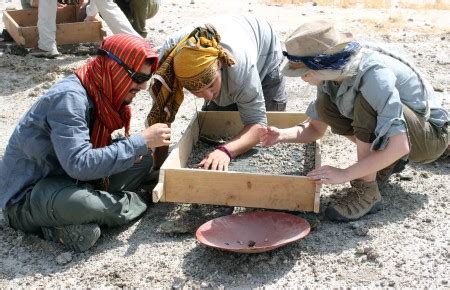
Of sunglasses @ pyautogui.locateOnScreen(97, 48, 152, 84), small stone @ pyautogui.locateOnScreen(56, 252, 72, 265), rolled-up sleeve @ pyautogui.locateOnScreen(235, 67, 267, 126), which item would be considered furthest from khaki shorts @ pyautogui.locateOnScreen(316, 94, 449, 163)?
small stone @ pyautogui.locateOnScreen(56, 252, 72, 265)

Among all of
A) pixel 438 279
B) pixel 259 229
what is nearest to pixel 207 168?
pixel 259 229

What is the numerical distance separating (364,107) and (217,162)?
3.14ft

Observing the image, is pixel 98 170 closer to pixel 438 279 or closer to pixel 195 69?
pixel 195 69

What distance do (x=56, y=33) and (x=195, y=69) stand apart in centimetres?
430

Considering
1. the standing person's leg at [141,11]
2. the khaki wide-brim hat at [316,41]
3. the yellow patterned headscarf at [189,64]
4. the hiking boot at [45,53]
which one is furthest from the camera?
the standing person's leg at [141,11]

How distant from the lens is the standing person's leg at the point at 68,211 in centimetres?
331

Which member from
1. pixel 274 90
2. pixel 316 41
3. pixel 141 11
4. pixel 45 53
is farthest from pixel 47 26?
pixel 316 41

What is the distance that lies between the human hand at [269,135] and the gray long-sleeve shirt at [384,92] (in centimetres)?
40

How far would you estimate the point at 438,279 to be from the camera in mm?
2998

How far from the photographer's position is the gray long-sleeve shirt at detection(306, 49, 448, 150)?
124 inches

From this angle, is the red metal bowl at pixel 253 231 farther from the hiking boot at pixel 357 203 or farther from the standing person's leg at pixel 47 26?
the standing person's leg at pixel 47 26

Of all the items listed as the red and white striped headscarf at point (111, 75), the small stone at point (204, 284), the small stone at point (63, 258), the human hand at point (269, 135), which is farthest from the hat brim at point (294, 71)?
the small stone at point (63, 258)

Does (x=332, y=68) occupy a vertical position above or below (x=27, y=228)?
above

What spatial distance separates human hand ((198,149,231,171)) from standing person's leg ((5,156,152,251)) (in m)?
0.53
